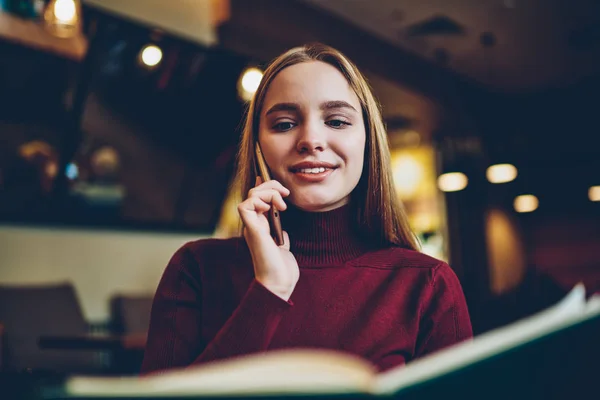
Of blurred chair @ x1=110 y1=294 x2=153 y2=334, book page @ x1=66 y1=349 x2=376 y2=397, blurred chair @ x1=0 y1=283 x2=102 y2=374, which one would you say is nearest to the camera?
book page @ x1=66 y1=349 x2=376 y2=397

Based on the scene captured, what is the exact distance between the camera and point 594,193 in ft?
26.9

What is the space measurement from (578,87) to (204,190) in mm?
5806

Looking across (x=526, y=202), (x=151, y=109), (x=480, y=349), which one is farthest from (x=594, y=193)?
(x=480, y=349)

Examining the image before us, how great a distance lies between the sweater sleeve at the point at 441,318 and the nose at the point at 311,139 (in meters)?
0.28

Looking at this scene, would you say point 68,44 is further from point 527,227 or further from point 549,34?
point 527,227

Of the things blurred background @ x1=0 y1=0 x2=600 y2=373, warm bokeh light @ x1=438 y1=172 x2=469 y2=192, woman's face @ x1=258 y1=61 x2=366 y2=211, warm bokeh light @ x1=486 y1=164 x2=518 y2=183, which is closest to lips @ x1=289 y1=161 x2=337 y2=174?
woman's face @ x1=258 y1=61 x2=366 y2=211

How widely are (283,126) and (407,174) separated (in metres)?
8.05

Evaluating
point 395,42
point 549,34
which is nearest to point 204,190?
point 395,42

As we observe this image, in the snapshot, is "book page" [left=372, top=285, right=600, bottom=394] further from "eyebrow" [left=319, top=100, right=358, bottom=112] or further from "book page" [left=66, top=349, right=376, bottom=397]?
"eyebrow" [left=319, top=100, right=358, bottom=112]

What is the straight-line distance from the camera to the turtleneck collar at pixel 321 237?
1041 mm

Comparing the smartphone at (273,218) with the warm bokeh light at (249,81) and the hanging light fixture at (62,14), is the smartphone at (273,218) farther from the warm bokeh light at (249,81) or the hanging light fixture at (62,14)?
the warm bokeh light at (249,81)

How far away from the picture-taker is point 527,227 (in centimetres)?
899

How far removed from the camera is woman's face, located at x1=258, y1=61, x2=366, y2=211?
971 mm

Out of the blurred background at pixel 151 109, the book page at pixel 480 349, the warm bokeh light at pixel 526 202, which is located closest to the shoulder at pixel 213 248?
the book page at pixel 480 349
